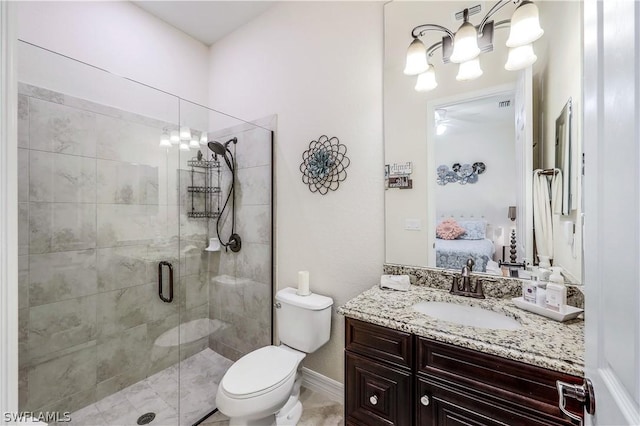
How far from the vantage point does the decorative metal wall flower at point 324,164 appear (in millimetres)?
1812

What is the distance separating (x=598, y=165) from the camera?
0.55 m

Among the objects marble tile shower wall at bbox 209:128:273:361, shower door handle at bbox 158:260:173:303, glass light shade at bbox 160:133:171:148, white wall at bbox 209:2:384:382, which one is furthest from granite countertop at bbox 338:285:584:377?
glass light shade at bbox 160:133:171:148

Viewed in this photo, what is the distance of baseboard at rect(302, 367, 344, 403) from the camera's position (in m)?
1.81

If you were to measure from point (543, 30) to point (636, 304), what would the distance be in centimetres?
139

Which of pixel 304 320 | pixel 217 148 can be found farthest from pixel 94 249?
pixel 304 320

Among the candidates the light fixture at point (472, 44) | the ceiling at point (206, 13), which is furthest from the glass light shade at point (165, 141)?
the light fixture at point (472, 44)

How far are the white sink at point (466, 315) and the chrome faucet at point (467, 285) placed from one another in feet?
0.27

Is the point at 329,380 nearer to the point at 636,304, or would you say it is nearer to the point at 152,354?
the point at 152,354

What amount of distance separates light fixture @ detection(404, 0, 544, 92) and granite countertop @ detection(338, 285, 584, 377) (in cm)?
115

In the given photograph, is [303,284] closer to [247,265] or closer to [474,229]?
[247,265]

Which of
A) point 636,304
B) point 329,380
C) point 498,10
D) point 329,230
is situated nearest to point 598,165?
point 636,304

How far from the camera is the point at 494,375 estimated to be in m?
0.91

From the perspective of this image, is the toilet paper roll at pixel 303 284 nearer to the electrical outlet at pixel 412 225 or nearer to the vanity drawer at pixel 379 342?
the vanity drawer at pixel 379 342

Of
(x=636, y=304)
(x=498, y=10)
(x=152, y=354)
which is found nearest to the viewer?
(x=636, y=304)
